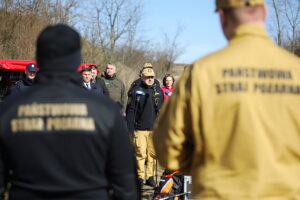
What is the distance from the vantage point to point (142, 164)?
8258mm

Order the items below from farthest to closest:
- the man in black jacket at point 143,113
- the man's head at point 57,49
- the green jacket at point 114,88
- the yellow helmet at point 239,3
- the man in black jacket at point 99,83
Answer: the green jacket at point 114,88 < the man in black jacket at point 99,83 < the man in black jacket at point 143,113 < the man's head at point 57,49 < the yellow helmet at point 239,3

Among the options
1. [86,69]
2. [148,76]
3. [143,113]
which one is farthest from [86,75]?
[143,113]

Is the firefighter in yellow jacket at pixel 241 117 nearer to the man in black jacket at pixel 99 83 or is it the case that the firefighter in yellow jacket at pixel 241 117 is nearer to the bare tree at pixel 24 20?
the man in black jacket at pixel 99 83

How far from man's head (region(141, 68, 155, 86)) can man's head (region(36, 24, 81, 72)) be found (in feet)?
18.5

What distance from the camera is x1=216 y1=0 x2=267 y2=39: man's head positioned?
231cm

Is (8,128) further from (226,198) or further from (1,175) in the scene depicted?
(226,198)

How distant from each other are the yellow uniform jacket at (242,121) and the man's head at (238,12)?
4cm

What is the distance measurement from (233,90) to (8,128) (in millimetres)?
1217

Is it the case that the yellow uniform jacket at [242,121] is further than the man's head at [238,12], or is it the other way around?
the man's head at [238,12]

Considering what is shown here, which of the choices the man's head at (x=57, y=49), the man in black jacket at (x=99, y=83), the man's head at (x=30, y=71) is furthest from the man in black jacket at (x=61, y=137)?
→ the man in black jacket at (x=99, y=83)

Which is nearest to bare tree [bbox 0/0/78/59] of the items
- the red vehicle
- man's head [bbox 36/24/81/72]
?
the red vehicle

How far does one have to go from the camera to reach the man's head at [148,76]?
26.8 feet

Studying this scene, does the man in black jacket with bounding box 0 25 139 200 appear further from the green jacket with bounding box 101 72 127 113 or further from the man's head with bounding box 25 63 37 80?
the green jacket with bounding box 101 72 127 113

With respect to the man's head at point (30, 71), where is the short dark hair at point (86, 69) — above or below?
above
